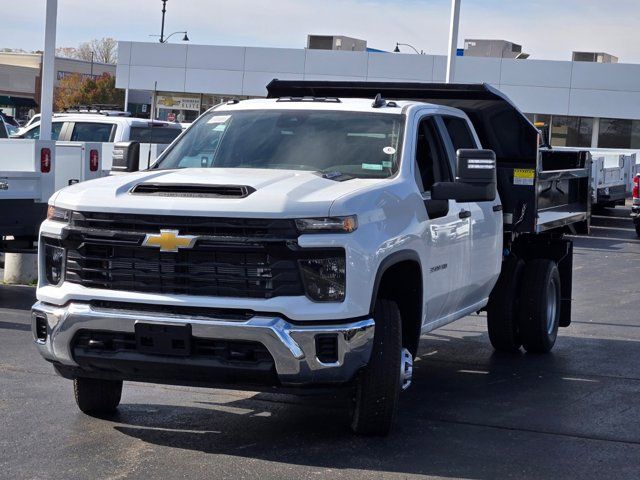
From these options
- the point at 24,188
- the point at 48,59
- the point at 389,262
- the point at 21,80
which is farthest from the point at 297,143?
the point at 21,80

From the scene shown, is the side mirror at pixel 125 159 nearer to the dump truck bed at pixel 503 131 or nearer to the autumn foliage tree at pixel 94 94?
the dump truck bed at pixel 503 131

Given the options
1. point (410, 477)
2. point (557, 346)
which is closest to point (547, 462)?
point (410, 477)

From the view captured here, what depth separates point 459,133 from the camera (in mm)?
8961

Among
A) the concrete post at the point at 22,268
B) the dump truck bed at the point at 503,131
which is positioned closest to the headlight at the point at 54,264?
the dump truck bed at the point at 503,131

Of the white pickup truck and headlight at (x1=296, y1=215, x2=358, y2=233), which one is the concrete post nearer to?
the white pickup truck

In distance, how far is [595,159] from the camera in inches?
1138

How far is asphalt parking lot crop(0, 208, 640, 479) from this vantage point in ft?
20.7

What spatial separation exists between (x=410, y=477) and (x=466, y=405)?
82.0 inches

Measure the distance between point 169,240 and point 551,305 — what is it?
530 centimetres

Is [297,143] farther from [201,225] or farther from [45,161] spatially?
[45,161]

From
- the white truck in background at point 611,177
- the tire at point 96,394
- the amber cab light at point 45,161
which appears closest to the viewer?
the tire at point 96,394

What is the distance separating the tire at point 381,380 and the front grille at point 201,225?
90 centimetres

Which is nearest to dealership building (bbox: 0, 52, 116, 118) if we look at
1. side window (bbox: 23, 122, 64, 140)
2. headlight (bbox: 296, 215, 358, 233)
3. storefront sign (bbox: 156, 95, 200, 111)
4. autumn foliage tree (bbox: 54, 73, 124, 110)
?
autumn foliage tree (bbox: 54, 73, 124, 110)

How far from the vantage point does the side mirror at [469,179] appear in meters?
7.50
